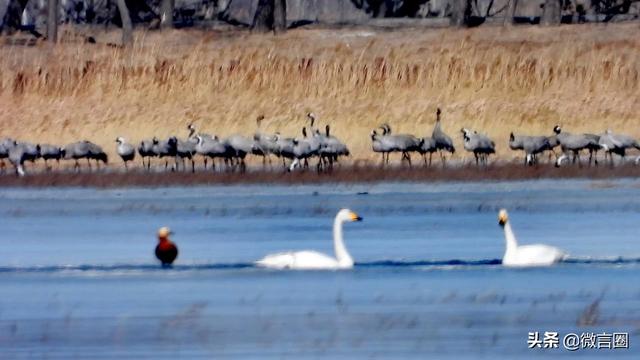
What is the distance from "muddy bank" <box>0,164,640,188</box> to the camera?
86.1 feet

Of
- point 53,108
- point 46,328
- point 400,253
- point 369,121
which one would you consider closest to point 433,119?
point 369,121

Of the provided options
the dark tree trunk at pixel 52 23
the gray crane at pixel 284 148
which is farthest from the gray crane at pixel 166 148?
the dark tree trunk at pixel 52 23

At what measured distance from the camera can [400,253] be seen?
710 inches

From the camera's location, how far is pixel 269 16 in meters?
44.6

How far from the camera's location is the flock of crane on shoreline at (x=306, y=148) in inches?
1048

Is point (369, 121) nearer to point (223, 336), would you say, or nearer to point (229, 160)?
point (229, 160)

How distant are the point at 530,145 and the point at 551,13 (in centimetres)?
1744

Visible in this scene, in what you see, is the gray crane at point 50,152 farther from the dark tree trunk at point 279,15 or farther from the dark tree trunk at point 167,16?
the dark tree trunk at point 167,16

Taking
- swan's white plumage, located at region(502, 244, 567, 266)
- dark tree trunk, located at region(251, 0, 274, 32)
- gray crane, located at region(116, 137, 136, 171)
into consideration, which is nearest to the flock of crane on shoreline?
gray crane, located at region(116, 137, 136, 171)

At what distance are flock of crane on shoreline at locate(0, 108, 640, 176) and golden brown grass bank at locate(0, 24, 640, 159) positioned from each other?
0.84 m

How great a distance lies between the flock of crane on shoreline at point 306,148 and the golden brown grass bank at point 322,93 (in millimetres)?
841

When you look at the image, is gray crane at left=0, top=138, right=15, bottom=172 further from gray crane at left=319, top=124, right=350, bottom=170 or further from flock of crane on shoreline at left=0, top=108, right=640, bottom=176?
gray crane at left=319, top=124, right=350, bottom=170

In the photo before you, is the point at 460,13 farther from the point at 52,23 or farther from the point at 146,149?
the point at 146,149

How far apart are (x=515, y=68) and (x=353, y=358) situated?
17937 millimetres
